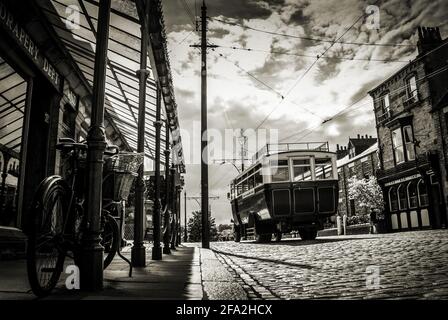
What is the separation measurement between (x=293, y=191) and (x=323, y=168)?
174cm

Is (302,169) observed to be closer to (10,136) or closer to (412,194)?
(10,136)

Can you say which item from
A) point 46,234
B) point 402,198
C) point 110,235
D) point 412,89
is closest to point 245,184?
point 402,198

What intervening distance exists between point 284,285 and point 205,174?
9540mm

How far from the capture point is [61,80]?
778cm

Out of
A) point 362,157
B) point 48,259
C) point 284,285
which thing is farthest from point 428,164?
point 48,259

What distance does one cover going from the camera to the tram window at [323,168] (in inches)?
527

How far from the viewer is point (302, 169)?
13227 millimetres

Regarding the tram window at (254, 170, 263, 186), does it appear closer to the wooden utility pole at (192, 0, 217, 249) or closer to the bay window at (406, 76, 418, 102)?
the wooden utility pole at (192, 0, 217, 249)

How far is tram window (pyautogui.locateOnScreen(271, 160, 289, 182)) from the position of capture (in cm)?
1292

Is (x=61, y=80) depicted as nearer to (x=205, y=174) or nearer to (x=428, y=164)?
(x=205, y=174)

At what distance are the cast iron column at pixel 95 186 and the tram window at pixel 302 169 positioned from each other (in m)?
10.6

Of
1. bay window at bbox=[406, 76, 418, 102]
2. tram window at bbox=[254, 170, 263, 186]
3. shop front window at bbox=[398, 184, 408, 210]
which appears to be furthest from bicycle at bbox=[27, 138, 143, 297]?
shop front window at bbox=[398, 184, 408, 210]

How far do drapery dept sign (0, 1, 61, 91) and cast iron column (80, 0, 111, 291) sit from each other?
296cm
